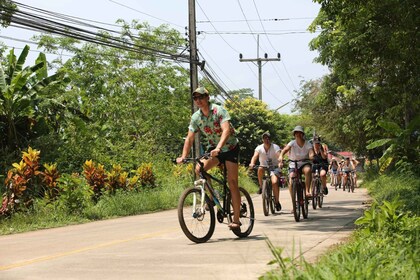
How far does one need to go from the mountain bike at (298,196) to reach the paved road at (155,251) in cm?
22

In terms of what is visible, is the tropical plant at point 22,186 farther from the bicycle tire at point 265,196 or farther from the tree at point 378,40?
the tree at point 378,40

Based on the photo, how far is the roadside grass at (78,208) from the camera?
14.8 m

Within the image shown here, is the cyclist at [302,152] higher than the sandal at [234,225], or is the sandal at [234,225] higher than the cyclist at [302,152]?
the cyclist at [302,152]

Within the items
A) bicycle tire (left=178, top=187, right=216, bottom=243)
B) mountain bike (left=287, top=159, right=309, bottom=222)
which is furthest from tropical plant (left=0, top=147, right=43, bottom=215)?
bicycle tire (left=178, top=187, right=216, bottom=243)

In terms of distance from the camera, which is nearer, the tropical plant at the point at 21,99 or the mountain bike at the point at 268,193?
the mountain bike at the point at 268,193

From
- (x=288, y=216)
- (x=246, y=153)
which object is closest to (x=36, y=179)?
(x=288, y=216)

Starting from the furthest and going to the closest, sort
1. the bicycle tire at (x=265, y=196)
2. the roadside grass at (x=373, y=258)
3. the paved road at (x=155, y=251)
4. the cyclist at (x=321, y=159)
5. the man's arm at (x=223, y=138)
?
the cyclist at (x=321, y=159), the bicycle tire at (x=265, y=196), the man's arm at (x=223, y=138), the paved road at (x=155, y=251), the roadside grass at (x=373, y=258)

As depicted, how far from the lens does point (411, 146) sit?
1450 cm

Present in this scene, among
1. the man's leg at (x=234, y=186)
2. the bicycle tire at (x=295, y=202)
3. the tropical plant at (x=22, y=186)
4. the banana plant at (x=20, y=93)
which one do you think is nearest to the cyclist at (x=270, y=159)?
the bicycle tire at (x=295, y=202)

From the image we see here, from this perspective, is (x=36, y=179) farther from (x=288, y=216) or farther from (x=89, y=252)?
(x=89, y=252)

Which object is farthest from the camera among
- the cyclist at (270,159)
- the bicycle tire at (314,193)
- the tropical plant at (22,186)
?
the bicycle tire at (314,193)

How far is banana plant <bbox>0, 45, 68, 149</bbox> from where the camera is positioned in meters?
18.8

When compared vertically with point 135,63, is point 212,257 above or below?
below

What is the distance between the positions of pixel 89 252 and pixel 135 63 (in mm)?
37915
